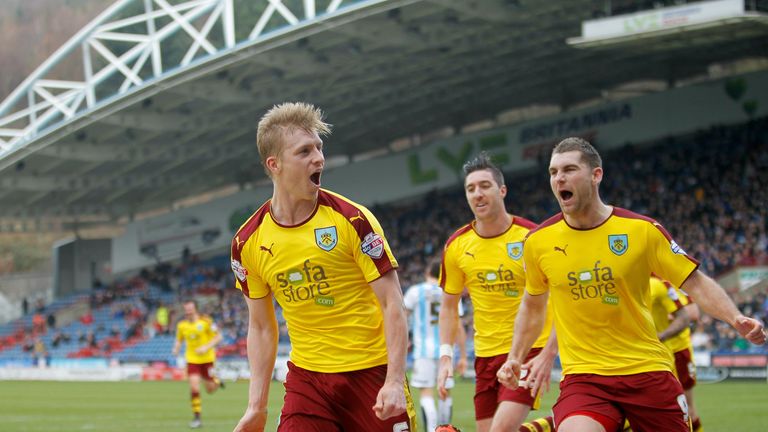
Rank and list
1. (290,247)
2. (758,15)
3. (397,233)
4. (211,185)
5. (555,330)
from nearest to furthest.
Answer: (290,247) < (555,330) < (758,15) < (397,233) < (211,185)

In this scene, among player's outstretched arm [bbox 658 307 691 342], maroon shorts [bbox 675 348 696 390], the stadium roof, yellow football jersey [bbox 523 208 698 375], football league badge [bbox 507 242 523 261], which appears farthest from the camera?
the stadium roof

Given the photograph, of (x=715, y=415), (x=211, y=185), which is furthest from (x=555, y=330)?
(x=211, y=185)

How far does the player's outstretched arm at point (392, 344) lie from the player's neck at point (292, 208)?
0.59 meters

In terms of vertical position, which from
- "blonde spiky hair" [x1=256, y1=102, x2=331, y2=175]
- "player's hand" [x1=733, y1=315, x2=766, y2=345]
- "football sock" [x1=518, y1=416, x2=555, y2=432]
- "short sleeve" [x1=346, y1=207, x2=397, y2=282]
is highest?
"blonde spiky hair" [x1=256, y1=102, x2=331, y2=175]

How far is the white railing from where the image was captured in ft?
103

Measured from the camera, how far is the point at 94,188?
45.8 metres

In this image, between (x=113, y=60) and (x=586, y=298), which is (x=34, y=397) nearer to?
(x=113, y=60)

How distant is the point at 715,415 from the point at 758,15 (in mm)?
15024

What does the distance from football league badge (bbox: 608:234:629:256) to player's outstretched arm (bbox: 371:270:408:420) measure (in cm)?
141

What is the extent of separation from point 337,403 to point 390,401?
1.88 ft

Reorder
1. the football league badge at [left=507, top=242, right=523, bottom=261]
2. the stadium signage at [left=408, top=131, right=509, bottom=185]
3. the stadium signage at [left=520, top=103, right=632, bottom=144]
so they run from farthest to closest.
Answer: the stadium signage at [left=408, top=131, right=509, bottom=185] < the stadium signage at [left=520, top=103, right=632, bottom=144] < the football league badge at [left=507, top=242, right=523, bottom=261]

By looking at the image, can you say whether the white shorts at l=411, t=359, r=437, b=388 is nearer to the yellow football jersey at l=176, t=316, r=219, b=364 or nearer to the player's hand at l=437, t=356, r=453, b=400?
the player's hand at l=437, t=356, r=453, b=400

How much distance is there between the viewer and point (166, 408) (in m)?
21.6

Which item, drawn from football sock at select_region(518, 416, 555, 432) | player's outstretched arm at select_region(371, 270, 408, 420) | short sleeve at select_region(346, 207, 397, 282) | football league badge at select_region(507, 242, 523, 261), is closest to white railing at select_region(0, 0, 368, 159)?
football league badge at select_region(507, 242, 523, 261)
